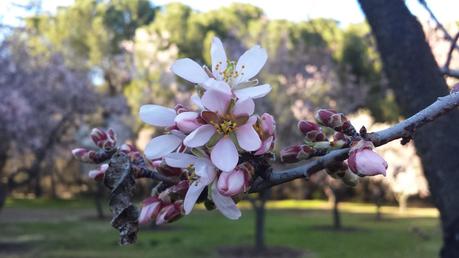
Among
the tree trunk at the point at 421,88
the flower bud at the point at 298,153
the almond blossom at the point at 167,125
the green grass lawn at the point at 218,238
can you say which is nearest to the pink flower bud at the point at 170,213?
the almond blossom at the point at 167,125

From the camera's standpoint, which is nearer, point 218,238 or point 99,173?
point 99,173

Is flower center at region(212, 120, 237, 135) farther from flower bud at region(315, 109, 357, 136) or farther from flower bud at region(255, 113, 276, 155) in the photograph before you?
flower bud at region(315, 109, 357, 136)

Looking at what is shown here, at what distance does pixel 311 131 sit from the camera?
3.35 ft

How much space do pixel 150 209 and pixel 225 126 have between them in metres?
0.23

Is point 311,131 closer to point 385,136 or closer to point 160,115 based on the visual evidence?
point 385,136

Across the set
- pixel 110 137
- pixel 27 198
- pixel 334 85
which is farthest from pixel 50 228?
pixel 110 137

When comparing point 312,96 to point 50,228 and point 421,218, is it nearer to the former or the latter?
point 421,218

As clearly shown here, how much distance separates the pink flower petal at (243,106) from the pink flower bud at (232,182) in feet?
0.31

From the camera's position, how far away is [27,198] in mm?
33188

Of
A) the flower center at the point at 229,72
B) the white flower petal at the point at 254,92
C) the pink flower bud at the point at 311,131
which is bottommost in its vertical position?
the pink flower bud at the point at 311,131

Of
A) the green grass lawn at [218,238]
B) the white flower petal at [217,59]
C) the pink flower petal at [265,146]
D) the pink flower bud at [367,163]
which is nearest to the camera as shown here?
the pink flower bud at [367,163]

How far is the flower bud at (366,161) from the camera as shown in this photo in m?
0.85

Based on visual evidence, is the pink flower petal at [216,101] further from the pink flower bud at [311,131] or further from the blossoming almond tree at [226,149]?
the pink flower bud at [311,131]

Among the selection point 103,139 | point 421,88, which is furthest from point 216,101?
point 421,88
